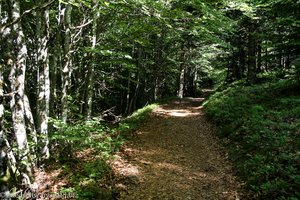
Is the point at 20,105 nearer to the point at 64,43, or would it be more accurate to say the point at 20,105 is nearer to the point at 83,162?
the point at 83,162

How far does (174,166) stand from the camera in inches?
381

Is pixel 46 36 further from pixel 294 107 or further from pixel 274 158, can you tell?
pixel 294 107

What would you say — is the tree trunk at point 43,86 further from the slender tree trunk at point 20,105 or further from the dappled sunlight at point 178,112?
the dappled sunlight at point 178,112

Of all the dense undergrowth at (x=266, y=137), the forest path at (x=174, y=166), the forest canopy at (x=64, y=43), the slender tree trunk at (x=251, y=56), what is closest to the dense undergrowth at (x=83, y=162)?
the forest canopy at (x=64, y=43)

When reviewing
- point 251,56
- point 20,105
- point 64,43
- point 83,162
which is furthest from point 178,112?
point 20,105

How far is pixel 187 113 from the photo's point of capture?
61.0ft

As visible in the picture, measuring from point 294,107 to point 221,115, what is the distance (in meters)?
3.68

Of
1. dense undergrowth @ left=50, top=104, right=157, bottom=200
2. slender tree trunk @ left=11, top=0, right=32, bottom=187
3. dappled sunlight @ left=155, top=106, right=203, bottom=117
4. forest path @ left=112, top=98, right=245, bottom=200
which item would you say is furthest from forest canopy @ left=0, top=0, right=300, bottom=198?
dappled sunlight @ left=155, top=106, right=203, bottom=117

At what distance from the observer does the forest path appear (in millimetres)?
7949

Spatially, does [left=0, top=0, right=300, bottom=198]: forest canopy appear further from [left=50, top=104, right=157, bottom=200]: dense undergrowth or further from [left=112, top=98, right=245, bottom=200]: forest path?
[left=112, top=98, right=245, bottom=200]: forest path

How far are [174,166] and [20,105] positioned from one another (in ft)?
17.6

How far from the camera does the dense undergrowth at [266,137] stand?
733 centimetres

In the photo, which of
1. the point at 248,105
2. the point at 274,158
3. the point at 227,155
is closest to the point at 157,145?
the point at 227,155

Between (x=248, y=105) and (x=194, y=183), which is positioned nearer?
(x=194, y=183)
